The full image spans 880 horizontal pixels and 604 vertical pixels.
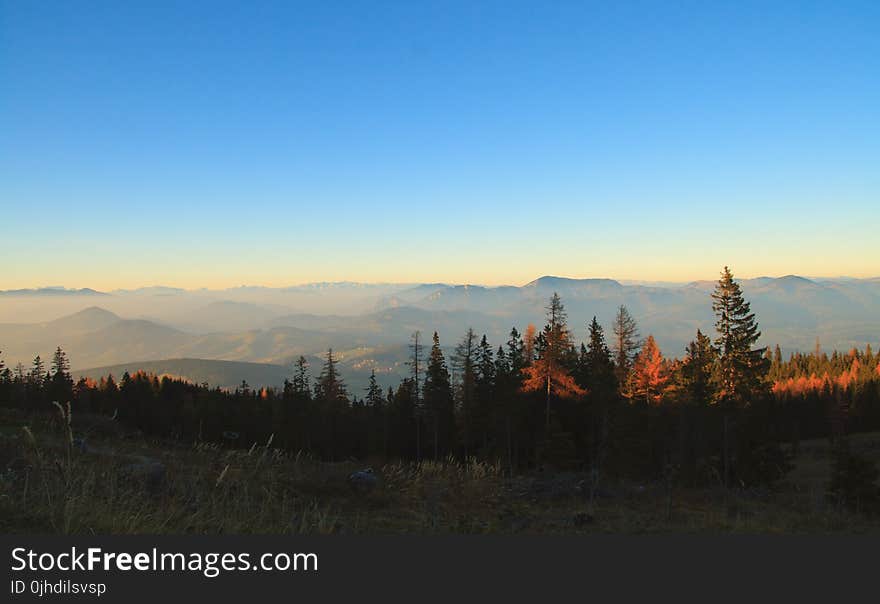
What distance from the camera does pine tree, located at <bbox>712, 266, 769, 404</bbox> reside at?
27.1m

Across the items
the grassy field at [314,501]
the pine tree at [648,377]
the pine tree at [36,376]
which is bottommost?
the pine tree at [36,376]

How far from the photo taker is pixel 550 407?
1359 inches

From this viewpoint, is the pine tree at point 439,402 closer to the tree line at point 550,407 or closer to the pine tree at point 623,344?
the tree line at point 550,407

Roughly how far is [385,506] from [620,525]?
4098 mm

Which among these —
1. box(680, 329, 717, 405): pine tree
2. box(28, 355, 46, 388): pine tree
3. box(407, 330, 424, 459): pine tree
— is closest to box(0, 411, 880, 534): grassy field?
box(680, 329, 717, 405): pine tree

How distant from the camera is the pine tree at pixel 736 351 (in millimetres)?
27062

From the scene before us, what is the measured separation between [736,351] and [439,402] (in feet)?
82.7

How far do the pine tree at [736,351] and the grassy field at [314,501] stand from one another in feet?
53.6

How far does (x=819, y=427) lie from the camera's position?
73.4 m

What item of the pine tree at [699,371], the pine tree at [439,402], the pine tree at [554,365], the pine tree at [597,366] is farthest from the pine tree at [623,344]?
the pine tree at [439,402]

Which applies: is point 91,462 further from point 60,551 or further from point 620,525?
point 620,525

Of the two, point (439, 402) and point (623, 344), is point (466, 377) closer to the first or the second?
point (439, 402)

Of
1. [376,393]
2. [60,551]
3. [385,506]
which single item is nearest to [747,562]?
[60,551]

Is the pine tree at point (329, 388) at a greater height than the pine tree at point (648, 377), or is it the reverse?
the pine tree at point (648, 377)
